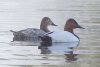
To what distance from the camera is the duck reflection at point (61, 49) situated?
43.1ft

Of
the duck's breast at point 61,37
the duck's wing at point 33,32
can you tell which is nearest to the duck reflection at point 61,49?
the duck's breast at point 61,37

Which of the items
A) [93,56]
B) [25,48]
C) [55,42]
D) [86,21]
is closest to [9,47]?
[25,48]

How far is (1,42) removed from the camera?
619 inches

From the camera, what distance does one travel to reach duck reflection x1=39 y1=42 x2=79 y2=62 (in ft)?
43.1

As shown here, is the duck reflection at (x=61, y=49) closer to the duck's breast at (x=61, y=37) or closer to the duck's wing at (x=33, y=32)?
the duck's breast at (x=61, y=37)

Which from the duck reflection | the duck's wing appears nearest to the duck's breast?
the duck reflection

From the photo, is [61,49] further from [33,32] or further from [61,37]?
[33,32]

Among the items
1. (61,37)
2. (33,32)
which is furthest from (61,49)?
(33,32)

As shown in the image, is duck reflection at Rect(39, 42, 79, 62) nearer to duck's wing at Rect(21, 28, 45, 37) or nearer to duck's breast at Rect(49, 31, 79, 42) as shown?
duck's breast at Rect(49, 31, 79, 42)

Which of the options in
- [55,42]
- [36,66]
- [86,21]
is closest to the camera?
[36,66]

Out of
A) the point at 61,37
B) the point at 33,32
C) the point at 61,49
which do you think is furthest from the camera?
the point at 33,32

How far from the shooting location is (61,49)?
14438mm

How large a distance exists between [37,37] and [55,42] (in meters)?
0.72

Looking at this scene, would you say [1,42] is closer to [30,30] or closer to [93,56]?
[30,30]
